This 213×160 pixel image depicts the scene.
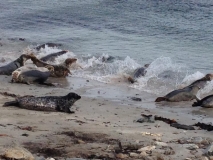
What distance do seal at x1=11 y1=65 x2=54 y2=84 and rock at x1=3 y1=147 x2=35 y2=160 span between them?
6.32m

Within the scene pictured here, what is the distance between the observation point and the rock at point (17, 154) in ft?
18.1

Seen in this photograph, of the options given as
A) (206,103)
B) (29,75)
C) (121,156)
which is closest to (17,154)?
(121,156)

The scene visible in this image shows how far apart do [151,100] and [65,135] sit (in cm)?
461

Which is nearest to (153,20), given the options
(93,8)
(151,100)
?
(93,8)

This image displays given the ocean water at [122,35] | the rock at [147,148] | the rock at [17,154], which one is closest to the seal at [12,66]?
the ocean water at [122,35]

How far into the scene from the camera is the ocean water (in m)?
14.6

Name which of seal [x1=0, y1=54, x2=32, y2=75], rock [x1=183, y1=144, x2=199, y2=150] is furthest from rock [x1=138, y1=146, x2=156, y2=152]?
seal [x1=0, y1=54, x2=32, y2=75]

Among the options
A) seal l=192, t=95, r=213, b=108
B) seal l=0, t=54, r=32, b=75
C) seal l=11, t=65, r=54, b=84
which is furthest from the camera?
seal l=0, t=54, r=32, b=75

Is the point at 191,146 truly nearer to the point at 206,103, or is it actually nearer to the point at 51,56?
the point at 206,103

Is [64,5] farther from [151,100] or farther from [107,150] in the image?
[107,150]

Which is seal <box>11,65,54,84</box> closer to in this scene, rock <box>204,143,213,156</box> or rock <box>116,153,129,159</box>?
rock <box>116,153,129,159</box>

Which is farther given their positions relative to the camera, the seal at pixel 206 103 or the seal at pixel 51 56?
the seal at pixel 51 56

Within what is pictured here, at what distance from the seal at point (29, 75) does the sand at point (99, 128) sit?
0.30 m

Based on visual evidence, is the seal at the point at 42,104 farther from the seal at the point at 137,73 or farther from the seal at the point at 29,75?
the seal at the point at 137,73
